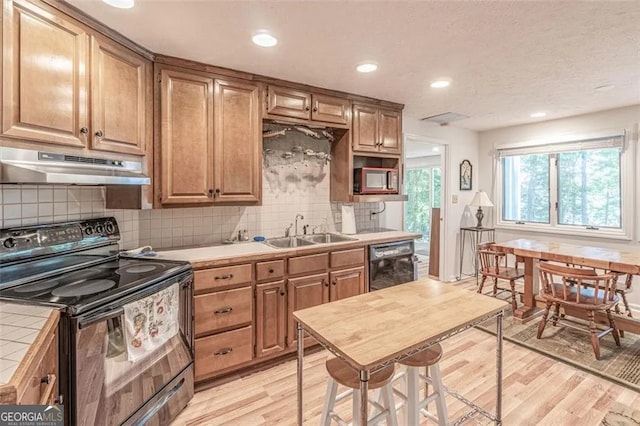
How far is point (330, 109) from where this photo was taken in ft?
9.78

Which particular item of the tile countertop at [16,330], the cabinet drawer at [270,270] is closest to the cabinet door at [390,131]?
the cabinet drawer at [270,270]

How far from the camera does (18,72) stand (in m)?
1.45

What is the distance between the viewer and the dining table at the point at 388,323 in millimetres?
1146

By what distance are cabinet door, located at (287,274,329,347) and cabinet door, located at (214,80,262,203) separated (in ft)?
2.53

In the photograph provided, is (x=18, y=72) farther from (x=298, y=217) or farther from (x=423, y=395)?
(x=423, y=395)

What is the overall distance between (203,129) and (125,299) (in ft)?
4.37

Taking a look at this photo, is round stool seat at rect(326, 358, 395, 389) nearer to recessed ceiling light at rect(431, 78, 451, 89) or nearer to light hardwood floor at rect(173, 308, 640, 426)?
light hardwood floor at rect(173, 308, 640, 426)

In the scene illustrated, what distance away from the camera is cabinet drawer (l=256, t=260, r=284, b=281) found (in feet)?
7.82

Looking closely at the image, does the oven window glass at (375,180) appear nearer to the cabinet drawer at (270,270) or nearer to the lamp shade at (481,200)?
the cabinet drawer at (270,270)

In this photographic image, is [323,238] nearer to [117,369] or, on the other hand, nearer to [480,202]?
[117,369]

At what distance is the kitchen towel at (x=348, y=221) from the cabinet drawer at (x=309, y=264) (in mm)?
677

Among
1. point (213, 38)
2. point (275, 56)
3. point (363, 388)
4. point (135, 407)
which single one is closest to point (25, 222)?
point (135, 407)

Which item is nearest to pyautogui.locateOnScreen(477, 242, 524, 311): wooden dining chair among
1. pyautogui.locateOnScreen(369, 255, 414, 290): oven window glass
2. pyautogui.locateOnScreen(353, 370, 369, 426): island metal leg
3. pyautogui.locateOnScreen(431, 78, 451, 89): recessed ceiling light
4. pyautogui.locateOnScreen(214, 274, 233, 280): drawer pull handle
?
pyautogui.locateOnScreen(369, 255, 414, 290): oven window glass

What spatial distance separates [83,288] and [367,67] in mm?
2304
